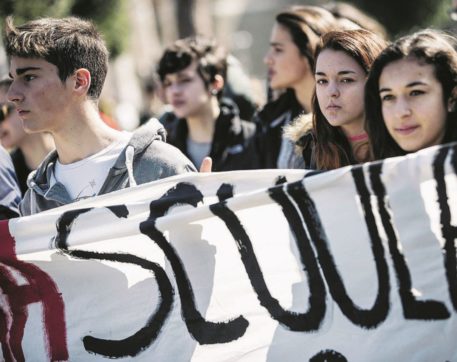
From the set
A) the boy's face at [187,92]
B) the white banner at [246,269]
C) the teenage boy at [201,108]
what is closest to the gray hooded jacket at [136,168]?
the white banner at [246,269]

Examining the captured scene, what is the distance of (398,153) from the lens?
2.85 meters

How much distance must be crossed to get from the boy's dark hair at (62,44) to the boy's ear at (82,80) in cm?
2

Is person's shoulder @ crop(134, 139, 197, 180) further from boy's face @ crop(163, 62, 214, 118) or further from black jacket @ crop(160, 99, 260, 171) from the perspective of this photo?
boy's face @ crop(163, 62, 214, 118)

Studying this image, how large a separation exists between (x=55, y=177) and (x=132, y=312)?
2.44ft

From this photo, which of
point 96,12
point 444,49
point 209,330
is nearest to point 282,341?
point 209,330

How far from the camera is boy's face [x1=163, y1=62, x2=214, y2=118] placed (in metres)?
5.05

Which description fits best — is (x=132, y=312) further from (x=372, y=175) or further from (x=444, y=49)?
(x=444, y=49)

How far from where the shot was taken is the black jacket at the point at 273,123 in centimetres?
459

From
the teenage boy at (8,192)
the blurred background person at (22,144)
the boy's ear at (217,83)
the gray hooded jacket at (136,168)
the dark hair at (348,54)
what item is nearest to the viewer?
the gray hooded jacket at (136,168)

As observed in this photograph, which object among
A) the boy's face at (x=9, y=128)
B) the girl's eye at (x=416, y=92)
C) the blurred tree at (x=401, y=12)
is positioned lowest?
the girl's eye at (x=416, y=92)

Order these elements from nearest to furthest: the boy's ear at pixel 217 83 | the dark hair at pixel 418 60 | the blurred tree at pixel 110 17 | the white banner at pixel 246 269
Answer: the white banner at pixel 246 269
the dark hair at pixel 418 60
the boy's ear at pixel 217 83
the blurred tree at pixel 110 17

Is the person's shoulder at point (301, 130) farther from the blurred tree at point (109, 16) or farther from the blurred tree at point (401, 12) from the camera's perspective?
the blurred tree at point (401, 12)

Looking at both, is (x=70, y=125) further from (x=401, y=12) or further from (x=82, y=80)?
(x=401, y=12)

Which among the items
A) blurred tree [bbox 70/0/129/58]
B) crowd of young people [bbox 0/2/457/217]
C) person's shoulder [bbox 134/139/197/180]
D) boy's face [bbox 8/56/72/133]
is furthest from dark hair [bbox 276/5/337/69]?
blurred tree [bbox 70/0/129/58]
